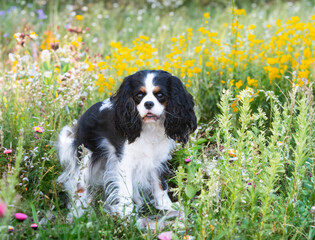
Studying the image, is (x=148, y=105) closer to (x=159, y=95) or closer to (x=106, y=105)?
(x=159, y=95)

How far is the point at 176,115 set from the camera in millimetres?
2951

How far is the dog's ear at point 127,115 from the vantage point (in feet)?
9.53

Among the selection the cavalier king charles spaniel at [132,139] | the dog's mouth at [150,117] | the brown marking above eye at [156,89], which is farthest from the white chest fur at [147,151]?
the brown marking above eye at [156,89]

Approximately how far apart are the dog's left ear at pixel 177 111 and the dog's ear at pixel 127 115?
0.21m

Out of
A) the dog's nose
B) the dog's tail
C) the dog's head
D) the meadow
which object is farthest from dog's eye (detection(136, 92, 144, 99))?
the dog's tail

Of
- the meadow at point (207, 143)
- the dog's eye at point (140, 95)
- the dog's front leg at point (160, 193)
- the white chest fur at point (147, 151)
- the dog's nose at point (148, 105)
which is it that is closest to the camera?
the meadow at point (207, 143)

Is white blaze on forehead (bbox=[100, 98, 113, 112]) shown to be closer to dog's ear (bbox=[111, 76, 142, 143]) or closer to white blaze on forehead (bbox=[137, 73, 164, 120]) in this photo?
dog's ear (bbox=[111, 76, 142, 143])

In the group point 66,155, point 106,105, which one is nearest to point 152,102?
point 106,105

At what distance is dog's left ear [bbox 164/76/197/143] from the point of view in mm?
2949

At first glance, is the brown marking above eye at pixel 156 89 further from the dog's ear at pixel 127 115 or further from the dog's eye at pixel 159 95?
the dog's ear at pixel 127 115

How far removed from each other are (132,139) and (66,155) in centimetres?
64

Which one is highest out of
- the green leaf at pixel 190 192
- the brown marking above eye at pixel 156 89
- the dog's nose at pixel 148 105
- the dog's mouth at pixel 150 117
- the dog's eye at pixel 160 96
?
the brown marking above eye at pixel 156 89

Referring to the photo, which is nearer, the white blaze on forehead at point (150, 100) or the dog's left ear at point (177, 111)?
the white blaze on forehead at point (150, 100)

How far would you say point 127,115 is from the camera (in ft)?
9.61
